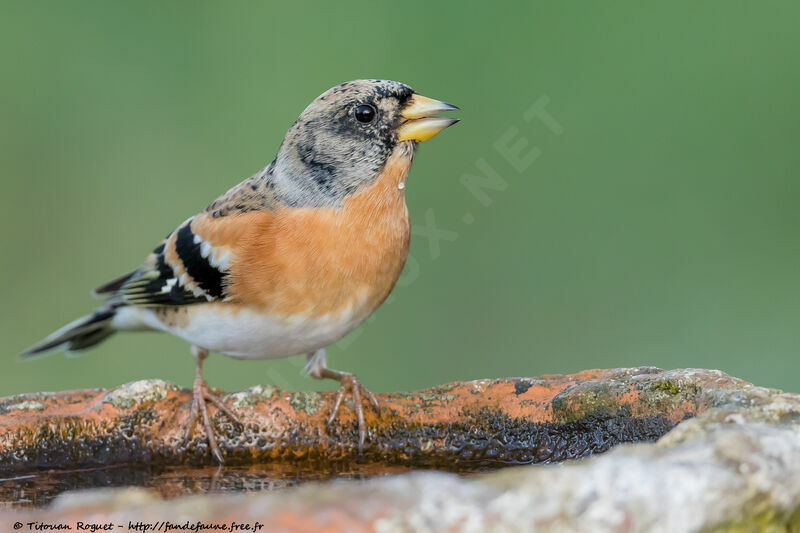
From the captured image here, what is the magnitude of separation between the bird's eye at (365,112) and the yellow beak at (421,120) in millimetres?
94

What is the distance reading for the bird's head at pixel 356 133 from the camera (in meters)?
2.88

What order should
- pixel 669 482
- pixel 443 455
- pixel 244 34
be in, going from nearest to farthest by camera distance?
pixel 669 482
pixel 443 455
pixel 244 34

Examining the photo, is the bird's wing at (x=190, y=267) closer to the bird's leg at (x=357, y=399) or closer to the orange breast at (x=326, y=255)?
the orange breast at (x=326, y=255)

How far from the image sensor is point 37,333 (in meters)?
5.12

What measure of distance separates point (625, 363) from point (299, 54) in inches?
98.7

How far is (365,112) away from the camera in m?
2.91

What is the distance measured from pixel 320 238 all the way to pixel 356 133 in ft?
1.11

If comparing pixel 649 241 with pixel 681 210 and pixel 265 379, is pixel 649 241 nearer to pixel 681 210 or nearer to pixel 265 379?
pixel 681 210

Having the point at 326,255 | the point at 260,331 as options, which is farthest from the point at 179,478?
the point at 326,255

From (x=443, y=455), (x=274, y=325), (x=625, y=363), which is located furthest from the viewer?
(x=625, y=363)

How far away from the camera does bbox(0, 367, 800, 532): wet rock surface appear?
52.4 inches

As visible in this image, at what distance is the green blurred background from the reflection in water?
226 cm

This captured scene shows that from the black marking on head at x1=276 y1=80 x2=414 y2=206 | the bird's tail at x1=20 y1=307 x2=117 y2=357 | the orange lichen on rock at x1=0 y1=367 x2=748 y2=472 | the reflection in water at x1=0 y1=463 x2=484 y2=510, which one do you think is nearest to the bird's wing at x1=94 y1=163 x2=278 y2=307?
the black marking on head at x1=276 y1=80 x2=414 y2=206

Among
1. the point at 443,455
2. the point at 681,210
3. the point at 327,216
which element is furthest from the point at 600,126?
the point at 443,455
